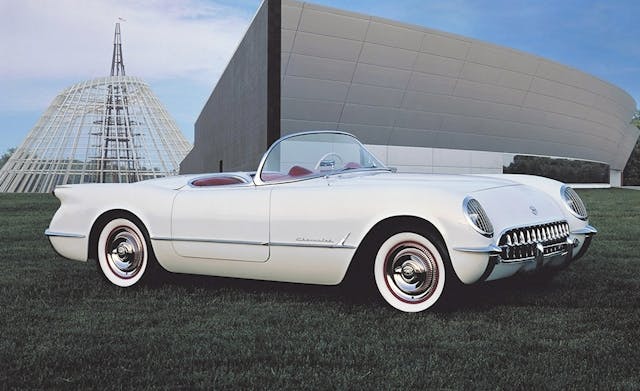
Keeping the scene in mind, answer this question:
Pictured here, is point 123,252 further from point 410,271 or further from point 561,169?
point 561,169

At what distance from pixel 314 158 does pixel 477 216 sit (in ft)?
5.34

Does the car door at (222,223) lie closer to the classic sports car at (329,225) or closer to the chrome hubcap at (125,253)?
the classic sports car at (329,225)

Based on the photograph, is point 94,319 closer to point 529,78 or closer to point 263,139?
point 263,139

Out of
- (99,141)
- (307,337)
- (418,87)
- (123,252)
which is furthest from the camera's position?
(99,141)

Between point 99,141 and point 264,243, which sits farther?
point 99,141

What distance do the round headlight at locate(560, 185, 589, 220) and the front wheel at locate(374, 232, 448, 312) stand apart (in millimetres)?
1711

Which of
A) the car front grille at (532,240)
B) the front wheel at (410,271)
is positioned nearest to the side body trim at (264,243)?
the front wheel at (410,271)

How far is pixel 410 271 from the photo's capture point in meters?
3.96

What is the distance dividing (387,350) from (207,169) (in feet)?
142

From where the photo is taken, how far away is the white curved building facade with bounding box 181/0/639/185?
997 inches

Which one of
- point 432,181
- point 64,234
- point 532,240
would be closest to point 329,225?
point 432,181

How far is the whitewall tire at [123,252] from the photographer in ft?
16.7

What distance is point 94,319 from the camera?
392cm

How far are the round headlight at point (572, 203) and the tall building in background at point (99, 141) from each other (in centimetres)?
5124
